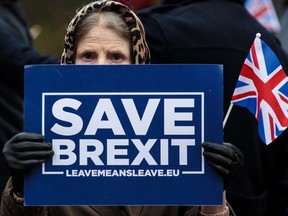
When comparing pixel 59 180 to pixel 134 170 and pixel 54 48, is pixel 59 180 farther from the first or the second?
pixel 54 48

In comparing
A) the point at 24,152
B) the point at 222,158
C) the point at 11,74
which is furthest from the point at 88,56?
the point at 11,74

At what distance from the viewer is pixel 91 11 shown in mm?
3893

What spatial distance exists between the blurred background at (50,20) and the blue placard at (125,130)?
8.29 meters

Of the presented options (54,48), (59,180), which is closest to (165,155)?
(59,180)

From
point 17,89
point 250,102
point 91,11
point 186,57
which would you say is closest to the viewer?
point 250,102

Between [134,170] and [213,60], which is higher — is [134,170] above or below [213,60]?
below

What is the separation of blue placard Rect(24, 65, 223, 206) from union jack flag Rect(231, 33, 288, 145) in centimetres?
26

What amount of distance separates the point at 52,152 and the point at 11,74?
2.24 meters

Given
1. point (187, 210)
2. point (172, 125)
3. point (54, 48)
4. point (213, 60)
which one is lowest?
point (187, 210)

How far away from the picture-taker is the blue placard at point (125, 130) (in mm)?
3375

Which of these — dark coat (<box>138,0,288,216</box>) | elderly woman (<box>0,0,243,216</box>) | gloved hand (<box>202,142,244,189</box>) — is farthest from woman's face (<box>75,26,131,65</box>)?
dark coat (<box>138,0,288,216</box>)

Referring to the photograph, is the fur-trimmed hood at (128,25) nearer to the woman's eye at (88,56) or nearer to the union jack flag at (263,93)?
the woman's eye at (88,56)

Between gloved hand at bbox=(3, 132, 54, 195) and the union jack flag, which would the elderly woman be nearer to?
gloved hand at bbox=(3, 132, 54, 195)

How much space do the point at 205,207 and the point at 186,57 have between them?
1420mm
